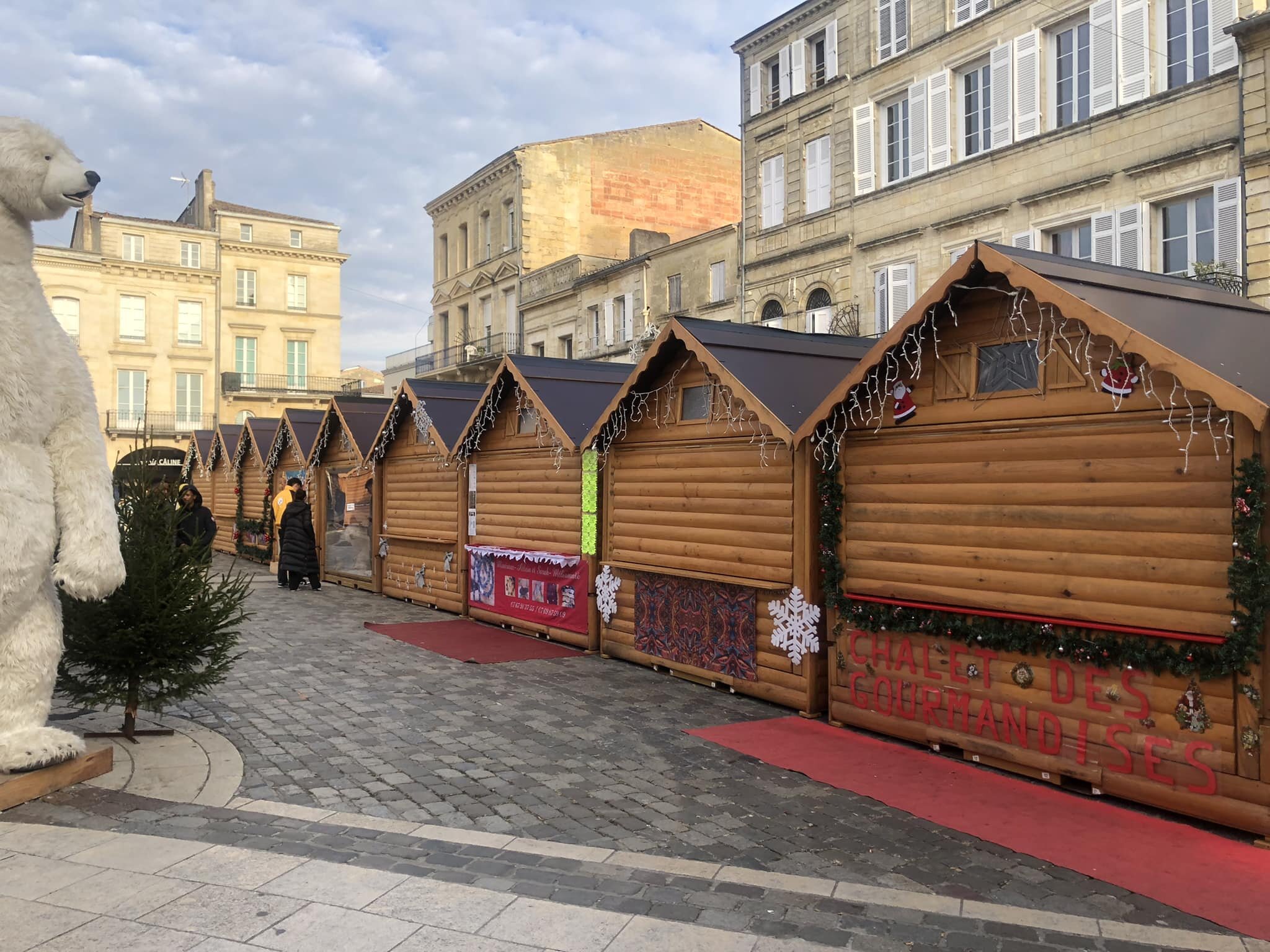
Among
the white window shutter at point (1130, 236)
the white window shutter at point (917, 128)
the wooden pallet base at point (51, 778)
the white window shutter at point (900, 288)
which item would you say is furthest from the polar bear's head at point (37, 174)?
the white window shutter at point (917, 128)

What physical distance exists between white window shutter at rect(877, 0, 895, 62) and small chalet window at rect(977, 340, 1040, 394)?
17696 millimetres

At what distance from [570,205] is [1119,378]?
3414 cm

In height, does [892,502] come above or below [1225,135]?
below

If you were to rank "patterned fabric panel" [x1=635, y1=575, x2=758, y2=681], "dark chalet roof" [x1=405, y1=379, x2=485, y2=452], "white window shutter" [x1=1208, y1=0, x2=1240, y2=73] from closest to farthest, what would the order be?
"patterned fabric panel" [x1=635, y1=575, x2=758, y2=681]
"dark chalet roof" [x1=405, y1=379, x2=485, y2=452]
"white window shutter" [x1=1208, y1=0, x2=1240, y2=73]

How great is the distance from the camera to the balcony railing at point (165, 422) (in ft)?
143

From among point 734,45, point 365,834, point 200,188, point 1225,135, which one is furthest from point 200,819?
point 200,188

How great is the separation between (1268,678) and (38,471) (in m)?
6.73

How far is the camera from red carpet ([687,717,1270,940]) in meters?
4.56

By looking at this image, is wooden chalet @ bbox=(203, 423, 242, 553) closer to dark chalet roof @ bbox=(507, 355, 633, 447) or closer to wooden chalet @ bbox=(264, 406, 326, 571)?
wooden chalet @ bbox=(264, 406, 326, 571)

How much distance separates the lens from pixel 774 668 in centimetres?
848

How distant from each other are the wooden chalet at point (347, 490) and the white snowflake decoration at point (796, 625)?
1024cm

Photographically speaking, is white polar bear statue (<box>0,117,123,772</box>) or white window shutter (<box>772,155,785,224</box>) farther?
white window shutter (<box>772,155,785,224</box>)

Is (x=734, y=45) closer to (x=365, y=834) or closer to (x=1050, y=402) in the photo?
(x=1050, y=402)

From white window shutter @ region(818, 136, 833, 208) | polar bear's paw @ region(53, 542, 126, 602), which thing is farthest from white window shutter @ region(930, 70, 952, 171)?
polar bear's paw @ region(53, 542, 126, 602)
